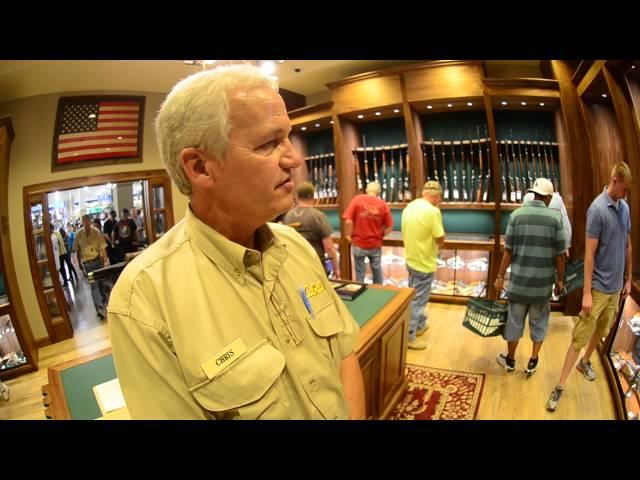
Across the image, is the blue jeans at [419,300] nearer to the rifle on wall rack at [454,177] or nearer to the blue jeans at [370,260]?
the blue jeans at [370,260]

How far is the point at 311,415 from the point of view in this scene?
1.91ft

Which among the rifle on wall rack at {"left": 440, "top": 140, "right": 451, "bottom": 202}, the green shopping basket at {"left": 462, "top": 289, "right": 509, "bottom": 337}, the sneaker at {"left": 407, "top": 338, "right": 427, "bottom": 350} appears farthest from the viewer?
the sneaker at {"left": 407, "top": 338, "right": 427, "bottom": 350}

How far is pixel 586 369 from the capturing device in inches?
30.5

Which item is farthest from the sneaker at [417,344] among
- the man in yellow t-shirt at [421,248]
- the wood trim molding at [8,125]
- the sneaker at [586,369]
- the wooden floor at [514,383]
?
the wood trim molding at [8,125]

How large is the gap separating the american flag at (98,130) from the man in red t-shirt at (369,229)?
161 cm

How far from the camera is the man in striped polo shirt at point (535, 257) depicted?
0.75m

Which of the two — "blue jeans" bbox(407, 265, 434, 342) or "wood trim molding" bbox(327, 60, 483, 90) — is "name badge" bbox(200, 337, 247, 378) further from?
"blue jeans" bbox(407, 265, 434, 342)

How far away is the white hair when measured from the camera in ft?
1.44

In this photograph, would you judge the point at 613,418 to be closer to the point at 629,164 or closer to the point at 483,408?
the point at 629,164

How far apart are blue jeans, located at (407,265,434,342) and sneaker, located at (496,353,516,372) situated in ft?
2.91

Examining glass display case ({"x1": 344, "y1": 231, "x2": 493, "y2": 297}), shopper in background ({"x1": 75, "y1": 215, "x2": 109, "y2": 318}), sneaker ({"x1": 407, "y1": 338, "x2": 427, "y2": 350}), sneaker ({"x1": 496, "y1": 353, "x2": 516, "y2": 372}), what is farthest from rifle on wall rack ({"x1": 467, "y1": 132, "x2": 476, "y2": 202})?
sneaker ({"x1": 407, "y1": 338, "x2": 427, "y2": 350})

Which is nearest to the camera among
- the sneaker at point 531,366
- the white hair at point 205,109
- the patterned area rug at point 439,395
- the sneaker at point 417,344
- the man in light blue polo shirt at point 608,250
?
the white hair at point 205,109

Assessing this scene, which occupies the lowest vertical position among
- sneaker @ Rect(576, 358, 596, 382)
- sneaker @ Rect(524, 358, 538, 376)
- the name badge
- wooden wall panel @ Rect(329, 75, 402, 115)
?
sneaker @ Rect(524, 358, 538, 376)
